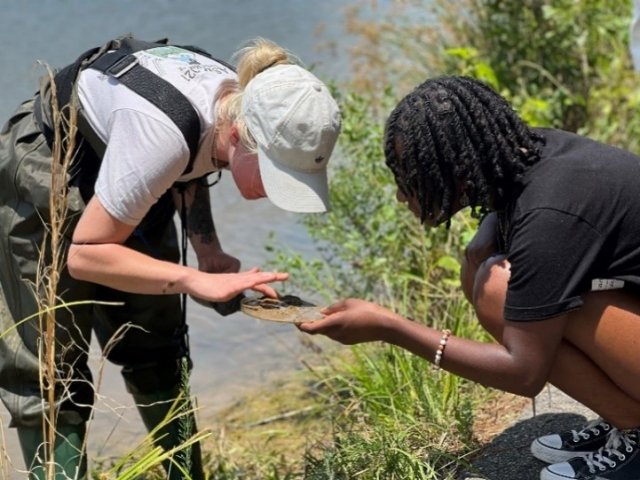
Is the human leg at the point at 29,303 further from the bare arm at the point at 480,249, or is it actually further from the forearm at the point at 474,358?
the bare arm at the point at 480,249

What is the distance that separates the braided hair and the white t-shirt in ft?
1.62

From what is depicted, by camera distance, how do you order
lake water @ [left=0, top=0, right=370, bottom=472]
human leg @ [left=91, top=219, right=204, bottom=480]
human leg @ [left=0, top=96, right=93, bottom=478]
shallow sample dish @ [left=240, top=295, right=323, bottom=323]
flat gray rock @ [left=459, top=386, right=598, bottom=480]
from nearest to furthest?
shallow sample dish @ [left=240, top=295, right=323, bottom=323] → human leg @ [left=0, top=96, right=93, bottom=478] → flat gray rock @ [left=459, top=386, right=598, bottom=480] → human leg @ [left=91, top=219, right=204, bottom=480] → lake water @ [left=0, top=0, right=370, bottom=472]

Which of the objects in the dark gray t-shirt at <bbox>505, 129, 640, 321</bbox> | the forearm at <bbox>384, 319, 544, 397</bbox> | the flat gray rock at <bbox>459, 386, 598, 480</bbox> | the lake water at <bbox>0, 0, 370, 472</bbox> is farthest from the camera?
the lake water at <bbox>0, 0, 370, 472</bbox>

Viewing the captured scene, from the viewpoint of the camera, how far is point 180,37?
963 centimetres

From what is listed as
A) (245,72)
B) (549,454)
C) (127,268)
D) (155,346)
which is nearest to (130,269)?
(127,268)

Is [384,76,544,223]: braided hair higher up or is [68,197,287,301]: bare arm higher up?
[384,76,544,223]: braided hair

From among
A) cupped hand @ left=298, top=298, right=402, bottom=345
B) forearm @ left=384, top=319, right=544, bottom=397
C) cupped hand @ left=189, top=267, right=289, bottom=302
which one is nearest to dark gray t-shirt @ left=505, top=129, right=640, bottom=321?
forearm @ left=384, top=319, right=544, bottom=397

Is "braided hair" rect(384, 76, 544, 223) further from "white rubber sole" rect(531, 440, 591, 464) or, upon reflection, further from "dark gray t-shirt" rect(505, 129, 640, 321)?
"white rubber sole" rect(531, 440, 591, 464)

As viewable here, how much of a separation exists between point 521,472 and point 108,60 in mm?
1576

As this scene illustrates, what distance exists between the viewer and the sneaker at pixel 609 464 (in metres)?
2.64

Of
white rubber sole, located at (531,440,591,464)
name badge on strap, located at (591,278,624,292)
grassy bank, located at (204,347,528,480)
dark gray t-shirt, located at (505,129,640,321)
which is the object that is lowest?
grassy bank, located at (204,347,528,480)

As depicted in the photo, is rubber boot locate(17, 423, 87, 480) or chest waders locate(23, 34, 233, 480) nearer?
chest waders locate(23, 34, 233, 480)

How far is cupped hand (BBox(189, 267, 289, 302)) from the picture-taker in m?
2.48

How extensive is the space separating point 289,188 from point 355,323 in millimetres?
375
